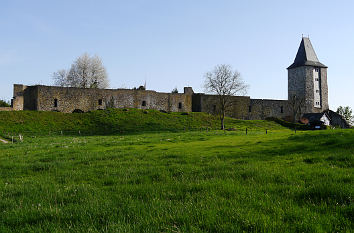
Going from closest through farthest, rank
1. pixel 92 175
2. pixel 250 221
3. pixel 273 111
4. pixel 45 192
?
pixel 250 221 < pixel 45 192 < pixel 92 175 < pixel 273 111

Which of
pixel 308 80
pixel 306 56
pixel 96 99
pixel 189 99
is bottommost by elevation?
pixel 96 99

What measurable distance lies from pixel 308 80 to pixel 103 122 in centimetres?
6299

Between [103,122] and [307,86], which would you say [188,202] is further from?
[307,86]

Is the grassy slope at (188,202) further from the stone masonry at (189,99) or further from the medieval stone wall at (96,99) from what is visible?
the stone masonry at (189,99)

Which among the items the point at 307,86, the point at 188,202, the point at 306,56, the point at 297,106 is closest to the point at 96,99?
the point at 297,106

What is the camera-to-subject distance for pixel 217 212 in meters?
4.88

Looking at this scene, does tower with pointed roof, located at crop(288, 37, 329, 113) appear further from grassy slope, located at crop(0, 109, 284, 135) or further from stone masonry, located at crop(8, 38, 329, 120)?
grassy slope, located at crop(0, 109, 284, 135)

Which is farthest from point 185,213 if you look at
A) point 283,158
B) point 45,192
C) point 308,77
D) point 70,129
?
point 308,77

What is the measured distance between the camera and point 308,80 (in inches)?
3319

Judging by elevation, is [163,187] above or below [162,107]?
below

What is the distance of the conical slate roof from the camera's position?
85500 mm

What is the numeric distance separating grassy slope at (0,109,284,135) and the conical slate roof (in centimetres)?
3314

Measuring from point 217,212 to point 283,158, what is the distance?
7481 millimetres

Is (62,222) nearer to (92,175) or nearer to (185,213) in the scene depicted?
(185,213)
